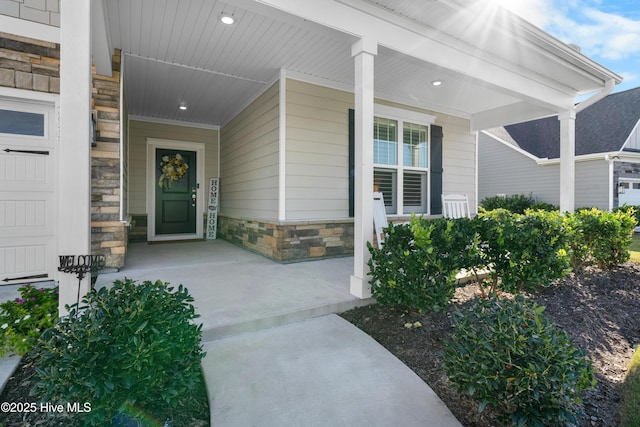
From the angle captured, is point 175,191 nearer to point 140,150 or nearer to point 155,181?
point 155,181

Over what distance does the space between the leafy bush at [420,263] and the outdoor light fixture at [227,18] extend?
2.54 m

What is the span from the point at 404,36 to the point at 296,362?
3.00m

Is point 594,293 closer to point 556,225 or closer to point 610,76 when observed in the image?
point 556,225

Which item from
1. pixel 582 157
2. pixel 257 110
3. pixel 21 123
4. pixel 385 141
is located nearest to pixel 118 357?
pixel 21 123

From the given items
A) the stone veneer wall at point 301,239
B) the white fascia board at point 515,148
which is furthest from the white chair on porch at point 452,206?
the white fascia board at point 515,148

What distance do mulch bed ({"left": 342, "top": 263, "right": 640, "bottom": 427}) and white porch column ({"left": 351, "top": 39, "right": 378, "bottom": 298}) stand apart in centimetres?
32

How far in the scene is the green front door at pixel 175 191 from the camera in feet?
22.0

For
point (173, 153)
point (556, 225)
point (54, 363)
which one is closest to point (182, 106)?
point (173, 153)

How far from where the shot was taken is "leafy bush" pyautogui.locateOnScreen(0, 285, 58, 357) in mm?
1853

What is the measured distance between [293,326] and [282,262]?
1.93m

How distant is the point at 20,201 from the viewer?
3.21m

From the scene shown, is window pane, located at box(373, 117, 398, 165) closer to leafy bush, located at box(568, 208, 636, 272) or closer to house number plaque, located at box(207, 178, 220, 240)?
leafy bush, located at box(568, 208, 636, 272)

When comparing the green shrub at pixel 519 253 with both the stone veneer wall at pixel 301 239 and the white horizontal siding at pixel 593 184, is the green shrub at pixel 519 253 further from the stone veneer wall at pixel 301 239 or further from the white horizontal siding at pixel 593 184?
the white horizontal siding at pixel 593 184

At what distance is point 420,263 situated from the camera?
2.37 meters
